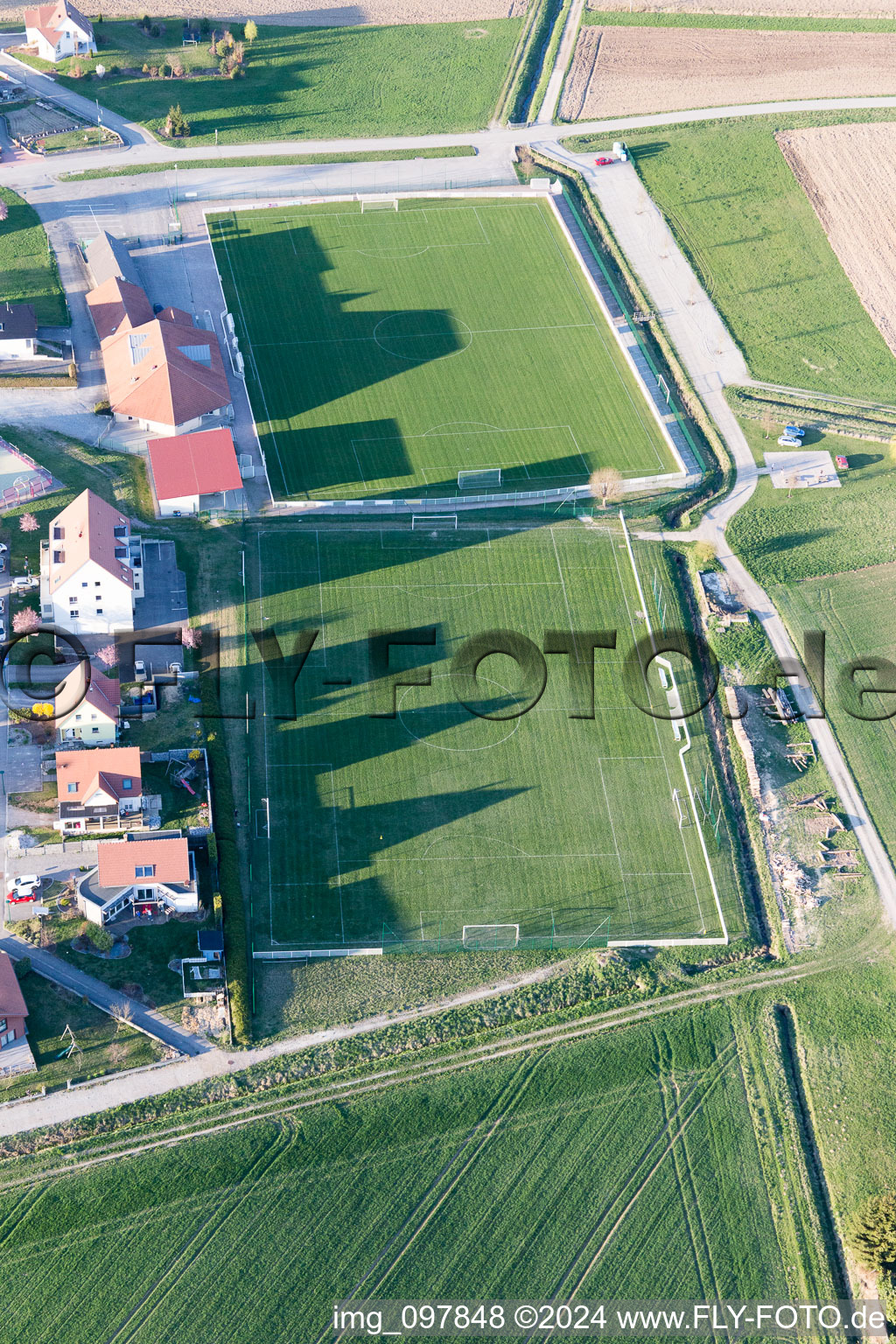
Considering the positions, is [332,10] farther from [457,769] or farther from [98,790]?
[98,790]

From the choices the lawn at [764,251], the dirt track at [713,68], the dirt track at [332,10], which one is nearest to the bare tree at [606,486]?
the lawn at [764,251]

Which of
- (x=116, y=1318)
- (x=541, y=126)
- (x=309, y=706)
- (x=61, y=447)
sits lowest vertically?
(x=116, y=1318)

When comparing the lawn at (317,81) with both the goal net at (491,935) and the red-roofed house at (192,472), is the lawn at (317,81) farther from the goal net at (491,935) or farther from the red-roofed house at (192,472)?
the goal net at (491,935)

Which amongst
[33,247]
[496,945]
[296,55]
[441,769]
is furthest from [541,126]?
[496,945]


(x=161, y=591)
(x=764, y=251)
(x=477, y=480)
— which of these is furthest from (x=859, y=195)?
(x=161, y=591)

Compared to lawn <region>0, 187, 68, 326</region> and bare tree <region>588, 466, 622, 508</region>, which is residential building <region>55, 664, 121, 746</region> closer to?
bare tree <region>588, 466, 622, 508</region>

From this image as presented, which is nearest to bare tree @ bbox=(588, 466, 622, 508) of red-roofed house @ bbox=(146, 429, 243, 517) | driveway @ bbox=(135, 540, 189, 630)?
red-roofed house @ bbox=(146, 429, 243, 517)

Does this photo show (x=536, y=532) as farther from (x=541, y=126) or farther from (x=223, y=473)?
(x=541, y=126)
